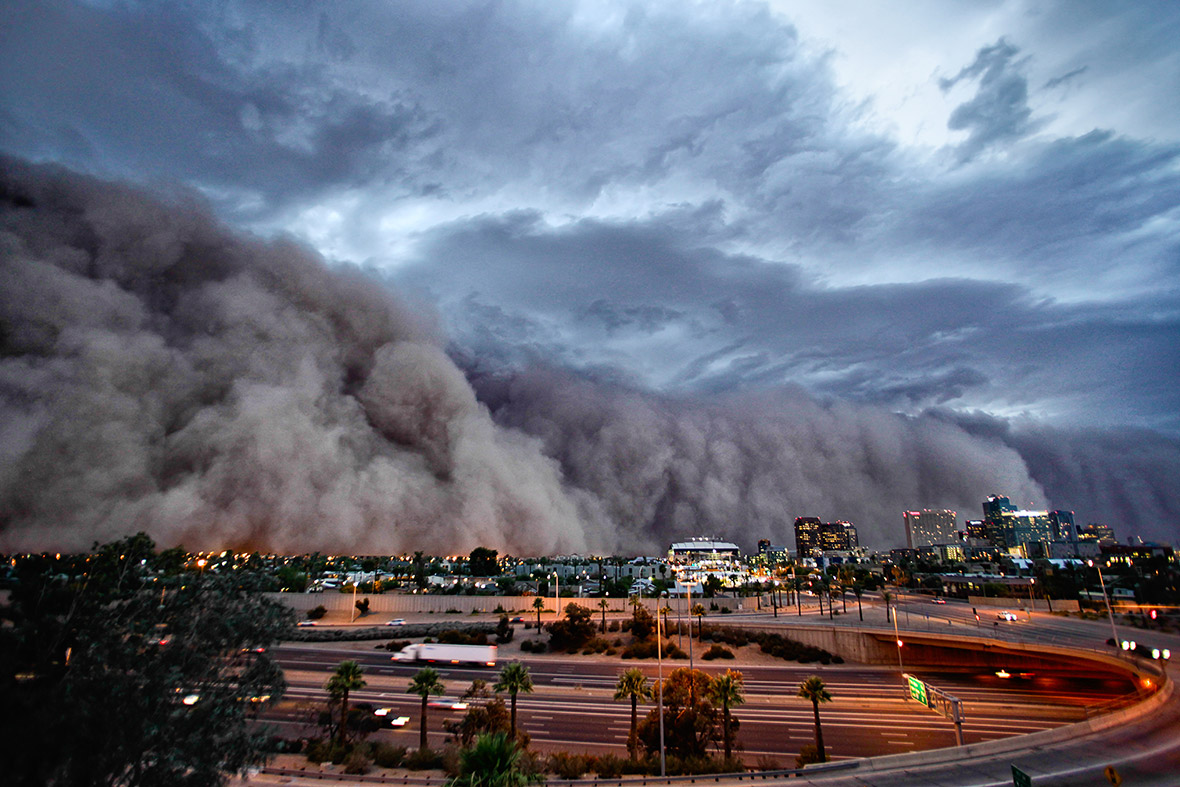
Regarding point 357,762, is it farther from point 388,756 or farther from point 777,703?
point 777,703

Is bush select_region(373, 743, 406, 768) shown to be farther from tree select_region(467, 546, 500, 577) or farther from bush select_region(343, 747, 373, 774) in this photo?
tree select_region(467, 546, 500, 577)

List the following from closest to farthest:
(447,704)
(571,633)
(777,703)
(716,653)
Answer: (447,704), (777,703), (716,653), (571,633)

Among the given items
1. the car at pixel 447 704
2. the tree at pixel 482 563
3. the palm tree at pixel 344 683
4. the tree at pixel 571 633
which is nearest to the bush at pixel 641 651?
the tree at pixel 571 633

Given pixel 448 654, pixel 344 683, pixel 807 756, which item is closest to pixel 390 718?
pixel 344 683

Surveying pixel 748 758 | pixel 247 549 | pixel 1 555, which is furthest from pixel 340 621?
pixel 748 758

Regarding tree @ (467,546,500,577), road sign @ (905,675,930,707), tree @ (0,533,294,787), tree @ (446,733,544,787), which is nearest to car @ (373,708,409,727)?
tree @ (0,533,294,787)

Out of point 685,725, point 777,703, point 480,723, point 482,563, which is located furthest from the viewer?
point 482,563
